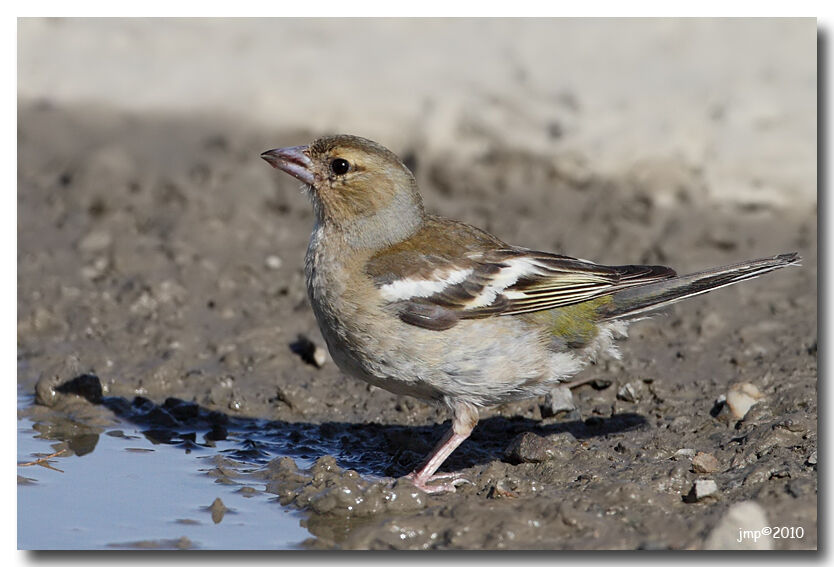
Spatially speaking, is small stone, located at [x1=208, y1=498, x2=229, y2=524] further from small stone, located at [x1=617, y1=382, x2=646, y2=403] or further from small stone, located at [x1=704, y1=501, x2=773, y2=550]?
small stone, located at [x1=617, y1=382, x2=646, y2=403]

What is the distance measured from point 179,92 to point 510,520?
25.0 ft

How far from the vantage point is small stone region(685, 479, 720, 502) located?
5.67 metres

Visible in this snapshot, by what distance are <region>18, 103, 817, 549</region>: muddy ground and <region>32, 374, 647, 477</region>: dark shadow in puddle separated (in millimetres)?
18

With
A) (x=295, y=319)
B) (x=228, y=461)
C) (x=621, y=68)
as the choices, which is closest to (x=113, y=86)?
(x=295, y=319)

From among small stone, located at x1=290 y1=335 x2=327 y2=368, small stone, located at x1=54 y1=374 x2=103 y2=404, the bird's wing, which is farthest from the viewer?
small stone, located at x1=290 y1=335 x2=327 y2=368

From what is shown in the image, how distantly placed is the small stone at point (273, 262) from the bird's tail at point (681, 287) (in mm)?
3748

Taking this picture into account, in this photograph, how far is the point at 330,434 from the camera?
A: 717 centimetres

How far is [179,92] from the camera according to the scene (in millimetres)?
11688

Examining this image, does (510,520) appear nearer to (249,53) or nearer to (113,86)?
(249,53)

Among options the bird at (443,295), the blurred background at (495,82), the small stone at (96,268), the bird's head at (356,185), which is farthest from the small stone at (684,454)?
the small stone at (96,268)

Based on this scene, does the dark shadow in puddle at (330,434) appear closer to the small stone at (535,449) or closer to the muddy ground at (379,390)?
the muddy ground at (379,390)

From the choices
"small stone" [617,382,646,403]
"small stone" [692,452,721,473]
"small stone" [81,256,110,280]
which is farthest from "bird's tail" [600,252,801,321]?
"small stone" [81,256,110,280]

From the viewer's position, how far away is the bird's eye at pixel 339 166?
6.64m
